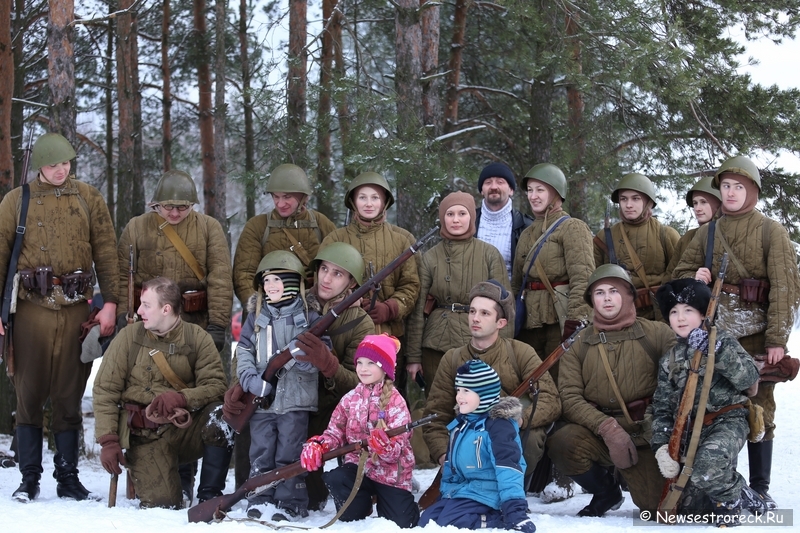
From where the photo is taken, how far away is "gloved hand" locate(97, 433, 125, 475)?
5145mm

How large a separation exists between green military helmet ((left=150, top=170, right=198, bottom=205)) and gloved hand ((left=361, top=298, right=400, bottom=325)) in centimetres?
162

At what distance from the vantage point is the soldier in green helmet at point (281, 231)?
6363 millimetres

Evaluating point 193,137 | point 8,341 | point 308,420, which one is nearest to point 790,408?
point 308,420

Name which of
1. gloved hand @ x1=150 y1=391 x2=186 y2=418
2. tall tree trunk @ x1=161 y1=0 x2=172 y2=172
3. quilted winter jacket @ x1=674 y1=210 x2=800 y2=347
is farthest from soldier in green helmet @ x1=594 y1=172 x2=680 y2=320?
tall tree trunk @ x1=161 y1=0 x2=172 y2=172

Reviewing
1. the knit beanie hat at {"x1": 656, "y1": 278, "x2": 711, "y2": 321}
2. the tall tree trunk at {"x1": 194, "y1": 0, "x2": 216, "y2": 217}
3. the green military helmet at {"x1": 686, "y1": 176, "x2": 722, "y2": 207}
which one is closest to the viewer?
the knit beanie hat at {"x1": 656, "y1": 278, "x2": 711, "y2": 321}

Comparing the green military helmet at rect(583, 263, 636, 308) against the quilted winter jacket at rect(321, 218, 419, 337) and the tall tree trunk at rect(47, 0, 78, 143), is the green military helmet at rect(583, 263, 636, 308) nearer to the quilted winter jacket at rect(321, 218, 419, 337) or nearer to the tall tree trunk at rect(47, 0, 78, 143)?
the quilted winter jacket at rect(321, 218, 419, 337)

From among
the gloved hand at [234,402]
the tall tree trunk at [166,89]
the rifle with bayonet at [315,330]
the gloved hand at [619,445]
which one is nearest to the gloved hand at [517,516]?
the gloved hand at [619,445]

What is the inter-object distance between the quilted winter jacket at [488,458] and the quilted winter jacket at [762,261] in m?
2.01

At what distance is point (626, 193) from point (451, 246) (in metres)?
1.56

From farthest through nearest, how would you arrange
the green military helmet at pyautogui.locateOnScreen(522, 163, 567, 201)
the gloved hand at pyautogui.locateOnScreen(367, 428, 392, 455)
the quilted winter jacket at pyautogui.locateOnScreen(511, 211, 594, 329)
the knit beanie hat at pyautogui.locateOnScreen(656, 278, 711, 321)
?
the green military helmet at pyautogui.locateOnScreen(522, 163, 567, 201), the quilted winter jacket at pyautogui.locateOnScreen(511, 211, 594, 329), the knit beanie hat at pyautogui.locateOnScreen(656, 278, 711, 321), the gloved hand at pyautogui.locateOnScreen(367, 428, 392, 455)

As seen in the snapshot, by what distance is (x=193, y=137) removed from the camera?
15859 mm

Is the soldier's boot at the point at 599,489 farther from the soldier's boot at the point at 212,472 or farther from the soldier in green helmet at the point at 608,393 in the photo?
the soldier's boot at the point at 212,472

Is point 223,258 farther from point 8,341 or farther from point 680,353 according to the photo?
point 680,353

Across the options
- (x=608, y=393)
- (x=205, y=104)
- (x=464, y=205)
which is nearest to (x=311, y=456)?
(x=608, y=393)
